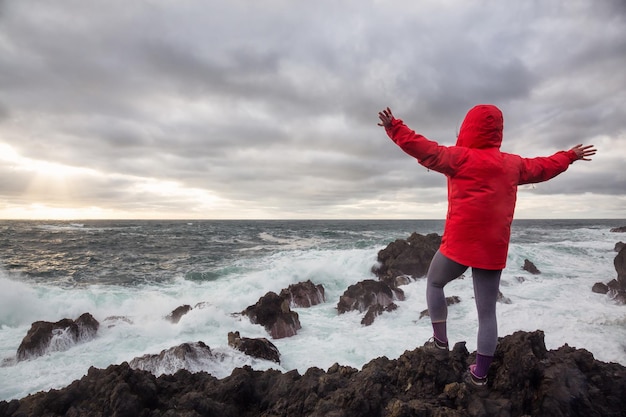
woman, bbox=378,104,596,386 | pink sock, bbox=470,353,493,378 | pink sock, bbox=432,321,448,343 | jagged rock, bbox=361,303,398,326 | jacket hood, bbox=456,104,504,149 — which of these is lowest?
jagged rock, bbox=361,303,398,326

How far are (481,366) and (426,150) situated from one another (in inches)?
80.0

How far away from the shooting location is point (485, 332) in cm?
287

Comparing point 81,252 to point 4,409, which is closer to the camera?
point 4,409

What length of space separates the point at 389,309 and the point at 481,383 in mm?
8303

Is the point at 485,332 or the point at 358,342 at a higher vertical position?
the point at 485,332

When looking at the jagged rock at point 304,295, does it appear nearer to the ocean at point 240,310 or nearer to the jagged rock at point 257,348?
the ocean at point 240,310

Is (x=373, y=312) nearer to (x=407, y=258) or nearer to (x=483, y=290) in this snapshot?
(x=483, y=290)

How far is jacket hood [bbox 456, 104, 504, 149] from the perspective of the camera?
2740 millimetres

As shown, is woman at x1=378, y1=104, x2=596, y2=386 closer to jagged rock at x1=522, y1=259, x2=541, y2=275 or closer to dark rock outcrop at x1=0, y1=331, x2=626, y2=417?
dark rock outcrop at x1=0, y1=331, x2=626, y2=417

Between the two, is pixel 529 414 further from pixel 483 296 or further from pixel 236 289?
pixel 236 289

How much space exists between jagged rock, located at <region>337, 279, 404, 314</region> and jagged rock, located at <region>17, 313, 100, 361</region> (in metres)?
7.65

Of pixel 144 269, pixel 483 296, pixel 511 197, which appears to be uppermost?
pixel 511 197

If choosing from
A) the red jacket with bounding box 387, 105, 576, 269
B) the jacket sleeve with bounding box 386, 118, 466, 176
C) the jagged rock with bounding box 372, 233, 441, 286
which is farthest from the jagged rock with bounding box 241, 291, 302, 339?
the jagged rock with bounding box 372, 233, 441, 286

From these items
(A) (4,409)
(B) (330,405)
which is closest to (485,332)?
(B) (330,405)
